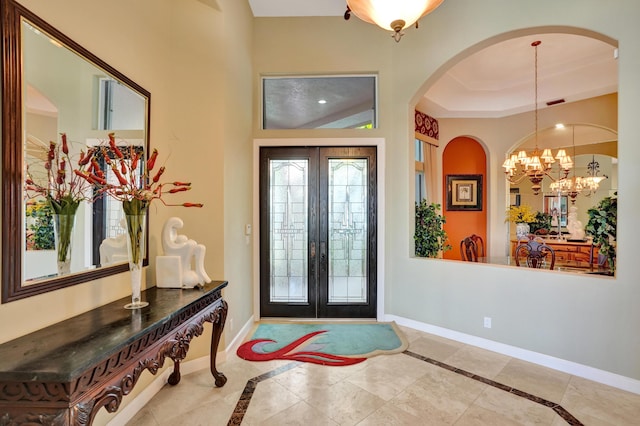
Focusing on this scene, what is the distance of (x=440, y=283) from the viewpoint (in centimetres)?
356

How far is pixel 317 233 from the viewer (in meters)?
3.99

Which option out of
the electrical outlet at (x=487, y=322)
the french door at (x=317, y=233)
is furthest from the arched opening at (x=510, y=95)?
the electrical outlet at (x=487, y=322)

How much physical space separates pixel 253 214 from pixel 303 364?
6.47 feet

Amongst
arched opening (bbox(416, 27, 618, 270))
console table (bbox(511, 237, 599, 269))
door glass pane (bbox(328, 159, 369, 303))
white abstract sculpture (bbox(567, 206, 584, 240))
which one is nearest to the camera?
door glass pane (bbox(328, 159, 369, 303))

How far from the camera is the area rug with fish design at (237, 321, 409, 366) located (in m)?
2.98

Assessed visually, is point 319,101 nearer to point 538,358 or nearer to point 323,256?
point 323,256

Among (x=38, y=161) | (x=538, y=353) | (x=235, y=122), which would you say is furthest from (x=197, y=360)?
(x=538, y=353)

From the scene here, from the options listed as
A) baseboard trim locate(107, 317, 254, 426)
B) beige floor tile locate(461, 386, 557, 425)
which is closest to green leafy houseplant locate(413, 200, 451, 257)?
beige floor tile locate(461, 386, 557, 425)

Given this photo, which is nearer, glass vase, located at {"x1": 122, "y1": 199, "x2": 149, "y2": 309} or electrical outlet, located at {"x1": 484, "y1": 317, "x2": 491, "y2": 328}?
glass vase, located at {"x1": 122, "y1": 199, "x2": 149, "y2": 309}

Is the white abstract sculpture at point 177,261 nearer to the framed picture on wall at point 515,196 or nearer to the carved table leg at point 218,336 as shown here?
the carved table leg at point 218,336

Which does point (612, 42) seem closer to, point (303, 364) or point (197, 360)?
point (303, 364)

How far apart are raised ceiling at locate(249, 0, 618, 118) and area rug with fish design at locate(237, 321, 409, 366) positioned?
354cm

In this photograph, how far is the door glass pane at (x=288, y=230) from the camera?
13.1 feet

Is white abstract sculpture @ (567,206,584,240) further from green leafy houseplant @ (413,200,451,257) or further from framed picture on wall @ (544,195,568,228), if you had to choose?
green leafy houseplant @ (413,200,451,257)
